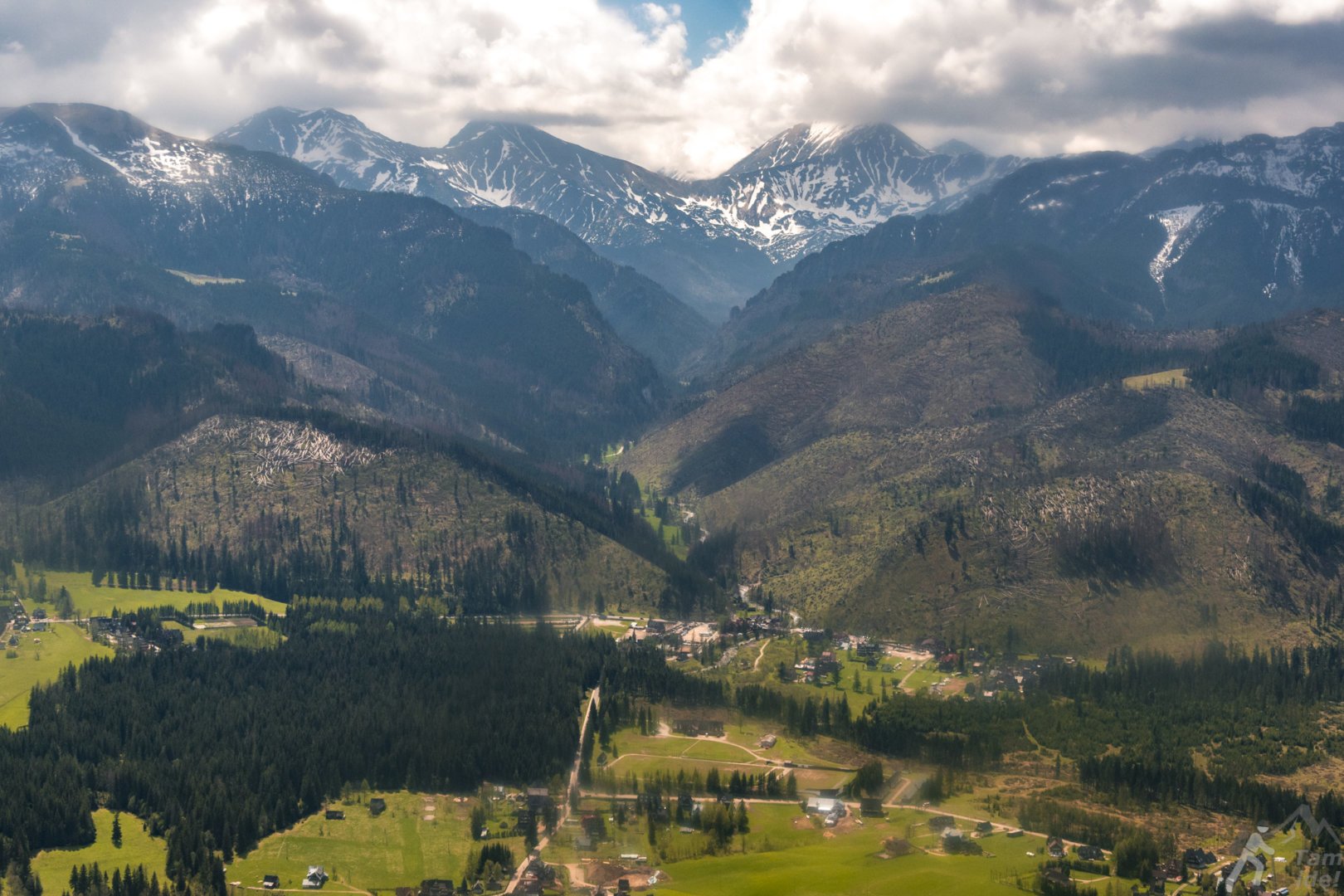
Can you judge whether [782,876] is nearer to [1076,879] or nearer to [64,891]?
[1076,879]

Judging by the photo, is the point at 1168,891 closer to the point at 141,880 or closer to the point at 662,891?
the point at 662,891

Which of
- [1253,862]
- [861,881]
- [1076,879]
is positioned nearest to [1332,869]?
[1253,862]

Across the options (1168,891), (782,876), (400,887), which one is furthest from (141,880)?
(1168,891)

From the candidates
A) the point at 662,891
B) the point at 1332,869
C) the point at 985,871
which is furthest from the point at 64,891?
the point at 1332,869

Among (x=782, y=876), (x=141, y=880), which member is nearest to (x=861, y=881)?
(x=782, y=876)

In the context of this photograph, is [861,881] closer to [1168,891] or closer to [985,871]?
[985,871]

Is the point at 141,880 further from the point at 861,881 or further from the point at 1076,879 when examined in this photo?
the point at 1076,879
